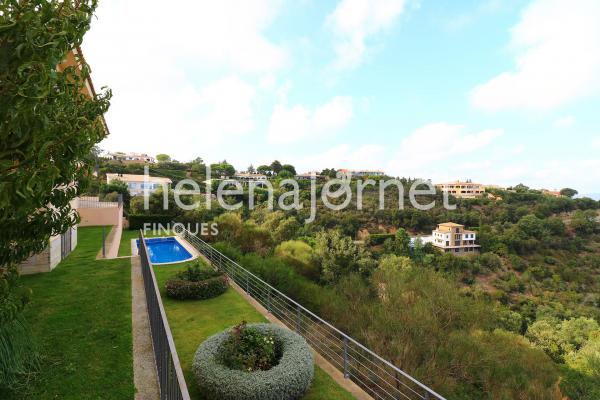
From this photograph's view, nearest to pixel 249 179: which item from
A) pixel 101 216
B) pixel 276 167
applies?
pixel 276 167

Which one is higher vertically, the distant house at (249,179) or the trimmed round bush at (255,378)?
the distant house at (249,179)

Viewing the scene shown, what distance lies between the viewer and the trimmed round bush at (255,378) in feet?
13.5

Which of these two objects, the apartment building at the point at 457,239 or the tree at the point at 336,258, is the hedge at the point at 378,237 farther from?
the tree at the point at 336,258

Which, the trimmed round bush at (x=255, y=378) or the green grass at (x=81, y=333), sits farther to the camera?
the trimmed round bush at (x=255, y=378)

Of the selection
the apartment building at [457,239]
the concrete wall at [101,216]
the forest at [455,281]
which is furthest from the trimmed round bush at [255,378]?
the apartment building at [457,239]

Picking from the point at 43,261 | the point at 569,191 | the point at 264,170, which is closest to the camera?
the point at 43,261

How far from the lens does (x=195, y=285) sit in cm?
903

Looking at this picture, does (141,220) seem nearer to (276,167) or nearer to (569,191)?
(276,167)

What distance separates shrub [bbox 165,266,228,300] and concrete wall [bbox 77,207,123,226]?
12.7 metres

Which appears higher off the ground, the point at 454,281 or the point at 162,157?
the point at 162,157

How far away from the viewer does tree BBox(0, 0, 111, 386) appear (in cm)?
164

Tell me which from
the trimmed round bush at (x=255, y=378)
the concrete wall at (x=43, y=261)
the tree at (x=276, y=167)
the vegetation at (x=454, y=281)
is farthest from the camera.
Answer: the tree at (x=276, y=167)

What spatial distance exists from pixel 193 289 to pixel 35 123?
804 cm

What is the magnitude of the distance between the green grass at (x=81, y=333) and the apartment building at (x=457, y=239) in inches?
1795
